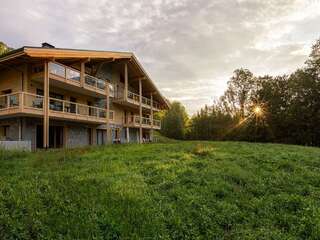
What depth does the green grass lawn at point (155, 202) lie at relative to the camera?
5055 mm

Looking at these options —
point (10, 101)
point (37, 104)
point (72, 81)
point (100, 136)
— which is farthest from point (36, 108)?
point (100, 136)

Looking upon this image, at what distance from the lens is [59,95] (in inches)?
795

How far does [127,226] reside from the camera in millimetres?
5121

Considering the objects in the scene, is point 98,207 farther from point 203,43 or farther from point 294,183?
point 203,43

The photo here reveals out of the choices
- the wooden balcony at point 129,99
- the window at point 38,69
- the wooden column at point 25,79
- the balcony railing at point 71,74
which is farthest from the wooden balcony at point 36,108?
the wooden balcony at point 129,99

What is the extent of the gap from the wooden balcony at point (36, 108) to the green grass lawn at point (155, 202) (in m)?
6.47

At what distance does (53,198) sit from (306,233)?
217 inches

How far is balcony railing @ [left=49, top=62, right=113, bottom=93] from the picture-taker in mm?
17472

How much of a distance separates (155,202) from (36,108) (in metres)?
12.4

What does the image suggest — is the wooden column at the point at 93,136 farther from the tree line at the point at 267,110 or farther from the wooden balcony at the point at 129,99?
the tree line at the point at 267,110

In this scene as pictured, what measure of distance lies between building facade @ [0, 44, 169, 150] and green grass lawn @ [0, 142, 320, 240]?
7502 millimetres

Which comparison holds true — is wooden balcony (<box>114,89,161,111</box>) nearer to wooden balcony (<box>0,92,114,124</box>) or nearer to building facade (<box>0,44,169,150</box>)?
building facade (<box>0,44,169,150</box>)

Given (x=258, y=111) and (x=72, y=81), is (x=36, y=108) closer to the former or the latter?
(x=72, y=81)

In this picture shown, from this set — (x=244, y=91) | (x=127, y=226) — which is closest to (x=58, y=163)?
(x=127, y=226)
